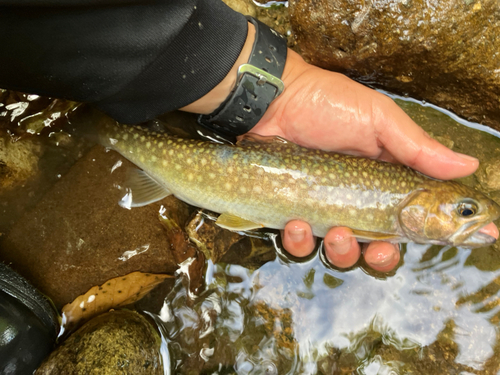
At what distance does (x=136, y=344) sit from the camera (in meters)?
2.42

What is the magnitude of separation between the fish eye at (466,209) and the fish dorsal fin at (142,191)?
87.9 inches

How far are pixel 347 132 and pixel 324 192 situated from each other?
1.76 ft

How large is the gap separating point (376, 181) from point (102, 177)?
2.18 metres

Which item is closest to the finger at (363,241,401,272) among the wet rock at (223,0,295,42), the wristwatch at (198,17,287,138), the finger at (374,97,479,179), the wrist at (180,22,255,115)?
the finger at (374,97,479,179)

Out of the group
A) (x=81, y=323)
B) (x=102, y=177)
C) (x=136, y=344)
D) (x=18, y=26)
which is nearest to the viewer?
(x=18, y=26)

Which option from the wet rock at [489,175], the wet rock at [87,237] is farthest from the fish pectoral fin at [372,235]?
the wet rock at [87,237]

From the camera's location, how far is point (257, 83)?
98.0 inches

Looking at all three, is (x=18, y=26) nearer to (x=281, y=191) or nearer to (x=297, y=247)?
(x=281, y=191)

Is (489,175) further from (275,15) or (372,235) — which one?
(275,15)

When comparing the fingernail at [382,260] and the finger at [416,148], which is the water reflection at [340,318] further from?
the finger at [416,148]

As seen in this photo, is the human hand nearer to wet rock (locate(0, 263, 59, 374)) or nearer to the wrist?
the wrist

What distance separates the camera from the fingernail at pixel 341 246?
2545 millimetres

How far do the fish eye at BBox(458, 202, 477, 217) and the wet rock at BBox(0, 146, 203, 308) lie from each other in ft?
6.77

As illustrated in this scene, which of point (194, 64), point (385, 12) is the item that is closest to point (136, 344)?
point (194, 64)
